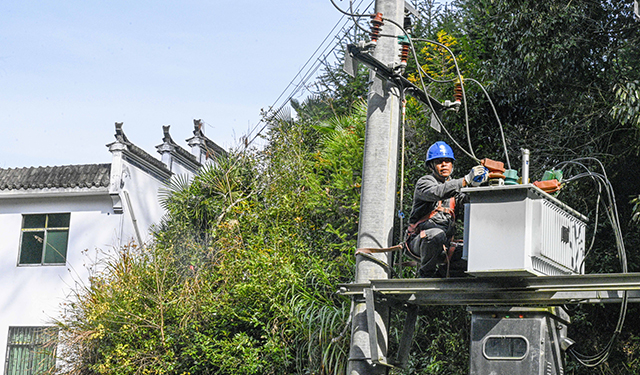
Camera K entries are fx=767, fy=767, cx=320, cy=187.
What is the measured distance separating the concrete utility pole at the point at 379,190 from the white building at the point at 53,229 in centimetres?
1107

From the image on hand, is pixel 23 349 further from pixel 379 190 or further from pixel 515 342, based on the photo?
pixel 515 342

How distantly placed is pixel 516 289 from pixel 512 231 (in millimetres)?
471

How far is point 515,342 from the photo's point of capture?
538 cm

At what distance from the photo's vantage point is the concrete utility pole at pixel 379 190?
612cm

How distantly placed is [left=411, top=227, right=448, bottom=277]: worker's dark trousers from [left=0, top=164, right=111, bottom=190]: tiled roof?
1308 centimetres

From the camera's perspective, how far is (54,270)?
1794 centimetres

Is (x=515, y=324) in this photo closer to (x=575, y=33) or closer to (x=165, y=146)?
(x=575, y=33)

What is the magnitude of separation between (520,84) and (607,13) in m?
1.52

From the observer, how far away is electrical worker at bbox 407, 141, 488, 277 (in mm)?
6160

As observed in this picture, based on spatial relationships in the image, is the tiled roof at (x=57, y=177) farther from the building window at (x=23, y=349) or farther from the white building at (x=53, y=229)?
the building window at (x=23, y=349)

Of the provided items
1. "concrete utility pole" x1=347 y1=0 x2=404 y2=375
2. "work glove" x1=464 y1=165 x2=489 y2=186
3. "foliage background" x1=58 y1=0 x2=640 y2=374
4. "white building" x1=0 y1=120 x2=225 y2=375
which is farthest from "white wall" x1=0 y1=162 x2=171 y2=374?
"work glove" x1=464 y1=165 x2=489 y2=186

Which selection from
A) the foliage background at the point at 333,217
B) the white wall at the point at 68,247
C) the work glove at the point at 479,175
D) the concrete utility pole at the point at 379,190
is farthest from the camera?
the white wall at the point at 68,247

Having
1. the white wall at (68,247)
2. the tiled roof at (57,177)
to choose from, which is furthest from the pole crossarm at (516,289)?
the tiled roof at (57,177)

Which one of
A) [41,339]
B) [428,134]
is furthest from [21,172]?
[428,134]
